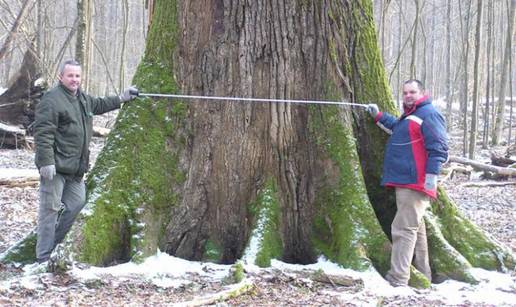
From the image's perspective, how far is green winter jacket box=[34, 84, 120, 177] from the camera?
15.7ft

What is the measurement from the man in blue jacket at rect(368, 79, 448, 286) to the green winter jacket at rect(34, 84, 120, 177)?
2.93 meters

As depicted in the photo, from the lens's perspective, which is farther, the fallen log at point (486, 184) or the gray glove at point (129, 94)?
the fallen log at point (486, 184)

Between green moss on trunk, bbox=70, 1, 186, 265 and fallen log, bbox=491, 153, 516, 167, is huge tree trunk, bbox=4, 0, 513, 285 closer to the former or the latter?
green moss on trunk, bbox=70, 1, 186, 265

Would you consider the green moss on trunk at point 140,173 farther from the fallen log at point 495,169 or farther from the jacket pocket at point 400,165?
the fallen log at point 495,169

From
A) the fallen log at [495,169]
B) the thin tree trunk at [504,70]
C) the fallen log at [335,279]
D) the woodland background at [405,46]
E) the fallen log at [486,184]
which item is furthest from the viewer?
the thin tree trunk at [504,70]

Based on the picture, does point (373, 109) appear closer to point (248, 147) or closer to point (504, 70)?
point (248, 147)

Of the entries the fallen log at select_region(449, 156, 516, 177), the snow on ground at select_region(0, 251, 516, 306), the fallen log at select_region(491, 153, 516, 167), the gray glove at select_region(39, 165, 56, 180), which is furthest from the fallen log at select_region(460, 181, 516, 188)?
the gray glove at select_region(39, 165, 56, 180)

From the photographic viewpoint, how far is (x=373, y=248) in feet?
16.5

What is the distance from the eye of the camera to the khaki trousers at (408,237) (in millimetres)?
4852

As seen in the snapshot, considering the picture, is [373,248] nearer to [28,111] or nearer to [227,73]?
[227,73]

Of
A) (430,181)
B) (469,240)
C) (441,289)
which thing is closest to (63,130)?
(430,181)

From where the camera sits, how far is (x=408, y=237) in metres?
4.99

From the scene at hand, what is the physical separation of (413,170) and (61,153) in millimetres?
3255

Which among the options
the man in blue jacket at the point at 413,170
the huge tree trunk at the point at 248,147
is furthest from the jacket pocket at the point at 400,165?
the huge tree trunk at the point at 248,147
